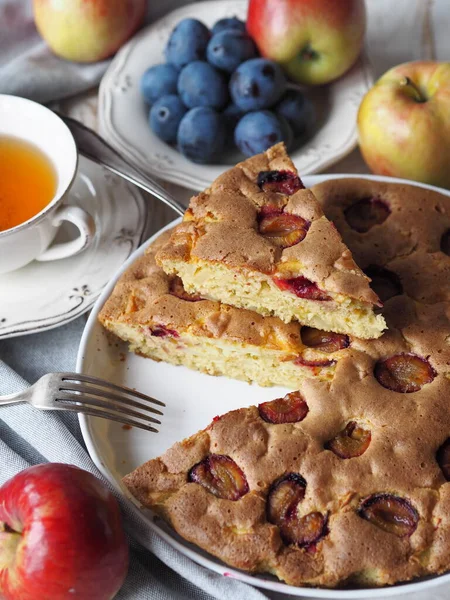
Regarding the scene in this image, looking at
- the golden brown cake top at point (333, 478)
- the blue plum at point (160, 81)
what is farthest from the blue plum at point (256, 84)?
the golden brown cake top at point (333, 478)

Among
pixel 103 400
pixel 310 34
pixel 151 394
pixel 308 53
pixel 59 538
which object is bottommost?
pixel 151 394

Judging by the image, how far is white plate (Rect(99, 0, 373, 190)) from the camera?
3.59 meters

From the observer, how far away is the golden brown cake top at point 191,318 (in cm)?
286

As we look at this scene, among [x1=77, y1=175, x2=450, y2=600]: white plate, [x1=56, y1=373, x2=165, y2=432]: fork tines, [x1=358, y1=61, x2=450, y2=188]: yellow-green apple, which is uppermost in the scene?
[x1=358, y1=61, x2=450, y2=188]: yellow-green apple

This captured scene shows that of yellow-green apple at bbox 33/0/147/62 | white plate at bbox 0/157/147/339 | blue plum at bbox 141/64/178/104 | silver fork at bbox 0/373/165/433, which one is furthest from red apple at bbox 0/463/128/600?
yellow-green apple at bbox 33/0/147/62

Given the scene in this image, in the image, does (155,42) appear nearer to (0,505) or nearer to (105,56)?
(105,56)

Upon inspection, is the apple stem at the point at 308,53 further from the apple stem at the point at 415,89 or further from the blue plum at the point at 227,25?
the apple stem at the point at 415,89

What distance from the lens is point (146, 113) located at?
3.88 meters

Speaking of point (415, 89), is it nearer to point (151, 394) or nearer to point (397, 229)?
point (397, 229)

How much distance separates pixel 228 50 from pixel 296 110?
456 mm

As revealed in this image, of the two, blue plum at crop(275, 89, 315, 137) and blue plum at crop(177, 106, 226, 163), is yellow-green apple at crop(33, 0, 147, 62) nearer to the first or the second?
blue plum at crop(177, 106, 226, 163)

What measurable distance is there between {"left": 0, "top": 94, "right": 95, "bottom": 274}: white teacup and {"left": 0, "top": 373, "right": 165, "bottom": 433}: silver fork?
657 millimetres

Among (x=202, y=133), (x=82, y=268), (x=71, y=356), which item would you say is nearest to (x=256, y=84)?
(x=202, y=133)

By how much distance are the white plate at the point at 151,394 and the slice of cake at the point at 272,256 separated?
0.35 metres
